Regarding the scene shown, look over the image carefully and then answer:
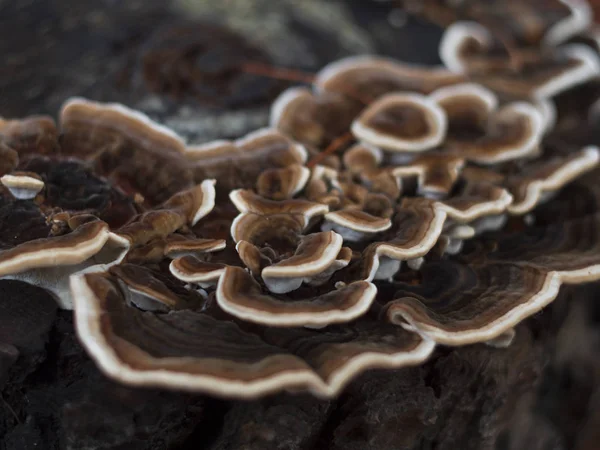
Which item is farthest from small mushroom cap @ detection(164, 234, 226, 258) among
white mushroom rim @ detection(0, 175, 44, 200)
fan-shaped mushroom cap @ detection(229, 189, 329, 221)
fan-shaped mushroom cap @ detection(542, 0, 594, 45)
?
fan-shaped mushroom cap @ detection(542, 0, 594, 45)

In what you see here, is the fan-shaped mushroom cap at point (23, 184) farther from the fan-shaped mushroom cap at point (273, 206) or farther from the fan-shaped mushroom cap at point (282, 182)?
the fan-shaped mushroom cap at point (282, 182)

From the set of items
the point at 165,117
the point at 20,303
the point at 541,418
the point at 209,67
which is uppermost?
the point at 209,67

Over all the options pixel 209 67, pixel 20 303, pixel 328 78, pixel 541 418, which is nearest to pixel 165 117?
pixel 209 67

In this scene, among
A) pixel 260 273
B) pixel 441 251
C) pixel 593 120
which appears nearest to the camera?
pixel 260 273

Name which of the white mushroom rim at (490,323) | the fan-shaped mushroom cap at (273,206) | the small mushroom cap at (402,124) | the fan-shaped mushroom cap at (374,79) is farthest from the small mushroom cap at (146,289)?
the fan-shaped mushroom cap at (374,79)

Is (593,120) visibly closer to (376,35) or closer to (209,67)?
(376,35)

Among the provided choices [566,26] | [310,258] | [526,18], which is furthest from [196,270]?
[566,26]
